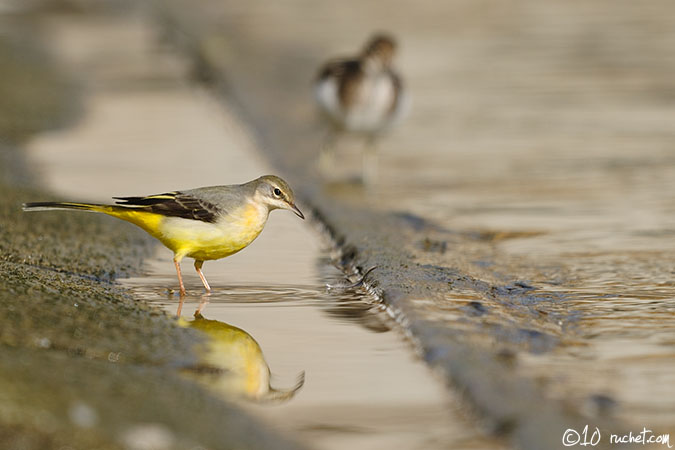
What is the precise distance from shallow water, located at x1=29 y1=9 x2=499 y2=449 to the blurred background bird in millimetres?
888

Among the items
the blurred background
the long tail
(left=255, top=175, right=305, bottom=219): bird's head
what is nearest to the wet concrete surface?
the blurred background

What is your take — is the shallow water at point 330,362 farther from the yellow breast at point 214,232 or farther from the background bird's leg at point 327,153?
the background bird's leg at point 327,153

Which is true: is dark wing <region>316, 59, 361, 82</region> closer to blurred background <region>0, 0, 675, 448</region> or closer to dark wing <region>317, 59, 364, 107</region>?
dark wing <region>317, 59, 364, 107</region>

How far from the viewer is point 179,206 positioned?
22.5 feet

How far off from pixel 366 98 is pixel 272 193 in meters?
4.37

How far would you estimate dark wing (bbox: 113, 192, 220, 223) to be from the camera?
22.4ft

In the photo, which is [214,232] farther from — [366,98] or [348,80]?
[348,80]

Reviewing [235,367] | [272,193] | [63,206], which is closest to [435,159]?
[272,193]

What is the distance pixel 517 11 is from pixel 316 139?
375 inches

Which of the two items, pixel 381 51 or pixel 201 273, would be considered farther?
pixel 381 51

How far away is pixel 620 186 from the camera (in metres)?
9.83

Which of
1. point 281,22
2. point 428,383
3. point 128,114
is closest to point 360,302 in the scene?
point 428,383

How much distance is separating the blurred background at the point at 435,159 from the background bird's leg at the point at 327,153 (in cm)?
18

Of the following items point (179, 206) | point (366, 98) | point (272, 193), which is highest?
point (366, 98)
